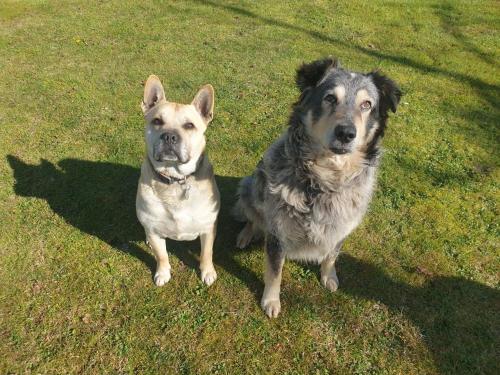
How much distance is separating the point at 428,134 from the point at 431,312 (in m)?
3.63

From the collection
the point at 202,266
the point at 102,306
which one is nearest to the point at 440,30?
the point at 202,266

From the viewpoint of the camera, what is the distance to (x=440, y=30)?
→ 33.2ft

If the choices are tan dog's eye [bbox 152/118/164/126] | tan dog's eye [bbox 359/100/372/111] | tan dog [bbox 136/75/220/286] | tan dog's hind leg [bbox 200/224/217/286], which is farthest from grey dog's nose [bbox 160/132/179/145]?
tan dog's eye [bbox 359/100/372/111]

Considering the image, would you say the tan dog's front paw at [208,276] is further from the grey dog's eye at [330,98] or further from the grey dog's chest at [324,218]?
the grey dog's eye at [330,98]

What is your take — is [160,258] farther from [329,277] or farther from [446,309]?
[446,309]

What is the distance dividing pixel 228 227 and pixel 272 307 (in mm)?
1278

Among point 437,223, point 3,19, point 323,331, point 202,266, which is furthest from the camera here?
point 3,19

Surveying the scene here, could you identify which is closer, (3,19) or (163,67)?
(163,67)

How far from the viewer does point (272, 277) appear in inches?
150

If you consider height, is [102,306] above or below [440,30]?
below

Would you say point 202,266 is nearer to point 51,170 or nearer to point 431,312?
point 431,312

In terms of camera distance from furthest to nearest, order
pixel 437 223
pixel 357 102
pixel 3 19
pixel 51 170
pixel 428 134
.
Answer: pixel 3 19
pixel 428 134
pixel 51 170
pixel 437 223
pixel 357 102

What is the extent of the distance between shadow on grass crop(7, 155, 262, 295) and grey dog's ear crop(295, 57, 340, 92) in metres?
2.23

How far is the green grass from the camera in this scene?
372cm
